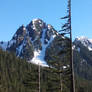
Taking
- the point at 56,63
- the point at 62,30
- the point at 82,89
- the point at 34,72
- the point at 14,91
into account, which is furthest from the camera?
the point at 82,89

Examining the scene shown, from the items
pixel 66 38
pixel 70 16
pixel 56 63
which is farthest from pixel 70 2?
pixel 56 63

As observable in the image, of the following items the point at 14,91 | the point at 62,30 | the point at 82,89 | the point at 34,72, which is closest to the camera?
the point at 62,30

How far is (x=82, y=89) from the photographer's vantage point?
19925 centimetres

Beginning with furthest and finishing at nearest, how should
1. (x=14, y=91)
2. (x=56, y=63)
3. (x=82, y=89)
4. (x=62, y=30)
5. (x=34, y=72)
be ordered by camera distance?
(x=82, y=89), (x=14, y=91), (x=34, y=72), (x=56, y=63), (x=62, y=30)

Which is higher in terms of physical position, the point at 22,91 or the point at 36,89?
the point at 36,89

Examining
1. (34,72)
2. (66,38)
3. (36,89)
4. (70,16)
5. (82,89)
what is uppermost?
(70,16)

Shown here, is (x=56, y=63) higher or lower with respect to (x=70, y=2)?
lower

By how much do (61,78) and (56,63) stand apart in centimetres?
227

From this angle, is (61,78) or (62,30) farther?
(61,78)

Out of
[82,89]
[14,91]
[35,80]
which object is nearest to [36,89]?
[35,80]

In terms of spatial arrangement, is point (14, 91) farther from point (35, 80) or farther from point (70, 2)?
point (70, 2)

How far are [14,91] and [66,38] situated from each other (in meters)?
131

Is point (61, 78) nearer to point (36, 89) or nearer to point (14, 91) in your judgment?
point (36, 89)

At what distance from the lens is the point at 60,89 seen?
38.9 m
